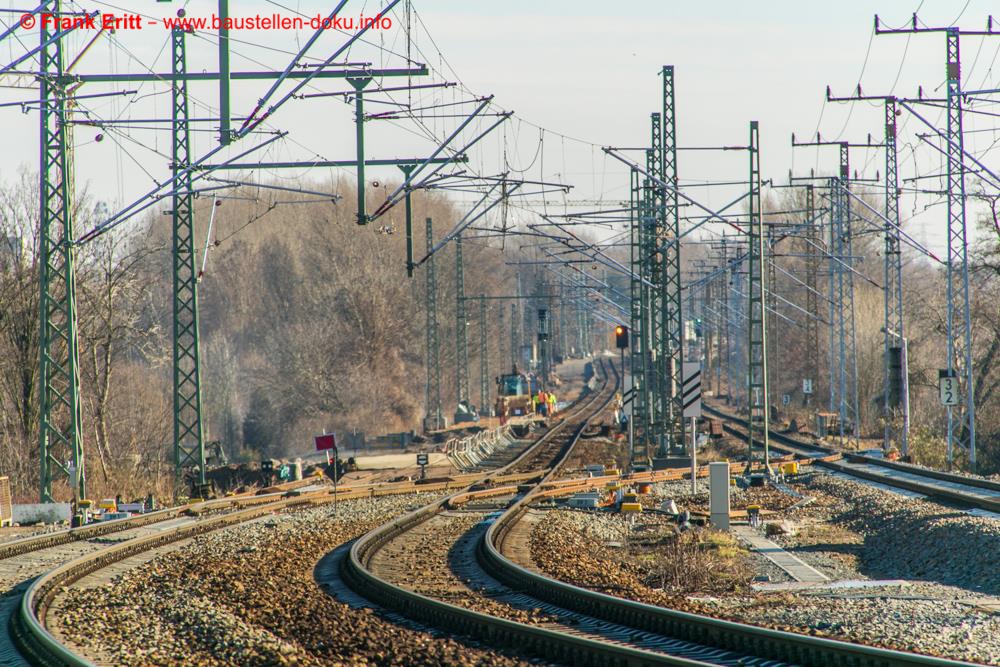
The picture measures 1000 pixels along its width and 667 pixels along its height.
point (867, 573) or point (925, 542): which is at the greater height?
point (925, 542)

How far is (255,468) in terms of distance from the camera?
40.5 meters

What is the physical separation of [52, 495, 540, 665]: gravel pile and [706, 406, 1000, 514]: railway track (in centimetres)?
1151

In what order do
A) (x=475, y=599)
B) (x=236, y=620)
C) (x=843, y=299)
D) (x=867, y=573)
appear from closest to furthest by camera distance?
(x=236, y=620), (x=475, y=599), (x=867, y=573), (x=843, y=299)

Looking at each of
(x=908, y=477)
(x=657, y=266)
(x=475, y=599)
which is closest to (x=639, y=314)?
(x=657, y=266)

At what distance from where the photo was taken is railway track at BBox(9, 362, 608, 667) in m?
9.55

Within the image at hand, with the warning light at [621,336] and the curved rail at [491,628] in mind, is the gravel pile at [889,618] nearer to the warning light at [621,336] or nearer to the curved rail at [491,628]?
the curved rail at [491,628]

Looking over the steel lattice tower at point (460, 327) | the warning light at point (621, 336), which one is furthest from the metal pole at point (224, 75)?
the steel lattice tower at point (460, 327)

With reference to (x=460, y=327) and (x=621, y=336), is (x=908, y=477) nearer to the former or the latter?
(x=621, y=336)

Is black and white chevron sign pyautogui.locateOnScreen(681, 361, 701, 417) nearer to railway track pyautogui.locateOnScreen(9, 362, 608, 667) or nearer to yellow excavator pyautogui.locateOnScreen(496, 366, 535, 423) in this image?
railway track pyautogui.locateOnScreen(9, 362, 608, 667)

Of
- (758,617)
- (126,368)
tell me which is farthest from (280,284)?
(758,617)

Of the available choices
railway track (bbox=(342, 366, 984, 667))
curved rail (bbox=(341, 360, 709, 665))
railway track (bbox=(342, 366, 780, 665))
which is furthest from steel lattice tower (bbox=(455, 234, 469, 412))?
curved rail (bbox=(341, 360, 709, 665))

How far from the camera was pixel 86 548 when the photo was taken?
55.2 ft

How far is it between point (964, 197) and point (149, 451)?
3163 cm

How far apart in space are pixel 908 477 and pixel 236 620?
20.0 meters
